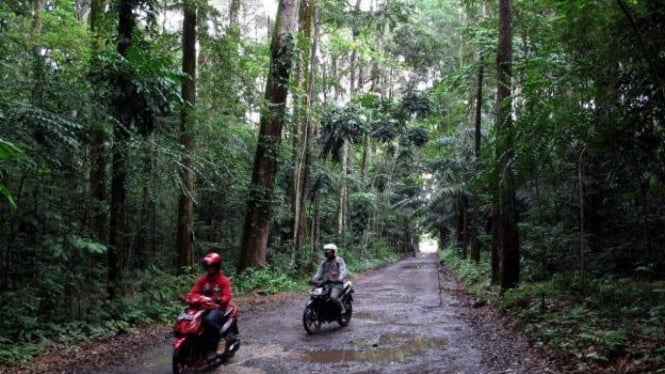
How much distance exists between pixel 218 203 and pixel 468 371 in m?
15.6

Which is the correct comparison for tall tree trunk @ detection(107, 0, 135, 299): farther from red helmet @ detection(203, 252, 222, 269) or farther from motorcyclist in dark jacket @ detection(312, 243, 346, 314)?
motorcyclist in dark jacket @ detection(312, 243, 346, 314)

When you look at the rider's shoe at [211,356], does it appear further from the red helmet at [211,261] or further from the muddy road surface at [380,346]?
the red helmet at [211,261]

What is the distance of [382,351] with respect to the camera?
8273mm

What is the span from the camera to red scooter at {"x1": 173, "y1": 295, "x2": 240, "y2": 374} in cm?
669

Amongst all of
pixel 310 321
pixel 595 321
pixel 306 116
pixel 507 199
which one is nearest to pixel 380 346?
pixel 310 321

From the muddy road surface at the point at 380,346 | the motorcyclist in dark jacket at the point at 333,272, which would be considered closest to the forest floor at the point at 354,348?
the muddy road surface at the point at 380,346

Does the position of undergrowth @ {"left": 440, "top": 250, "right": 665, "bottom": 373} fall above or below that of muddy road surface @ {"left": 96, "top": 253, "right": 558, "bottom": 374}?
above

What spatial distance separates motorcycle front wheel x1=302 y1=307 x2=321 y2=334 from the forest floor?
14 cm

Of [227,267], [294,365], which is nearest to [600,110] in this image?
[294,365]

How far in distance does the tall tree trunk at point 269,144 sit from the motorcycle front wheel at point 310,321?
748 centimetres

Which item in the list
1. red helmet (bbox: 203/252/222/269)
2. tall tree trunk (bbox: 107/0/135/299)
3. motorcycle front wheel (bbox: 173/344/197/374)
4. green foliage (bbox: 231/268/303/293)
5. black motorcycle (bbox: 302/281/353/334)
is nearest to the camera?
motorcycle front wheel (bbox: 173/344/197/374)

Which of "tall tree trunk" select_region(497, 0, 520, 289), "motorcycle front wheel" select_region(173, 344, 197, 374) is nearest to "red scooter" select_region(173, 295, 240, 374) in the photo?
"motorcycle front wheel" select_region(173, 344, 197, 374)

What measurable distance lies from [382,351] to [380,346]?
0.41m

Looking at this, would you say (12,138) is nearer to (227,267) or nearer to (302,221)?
(227,267)
